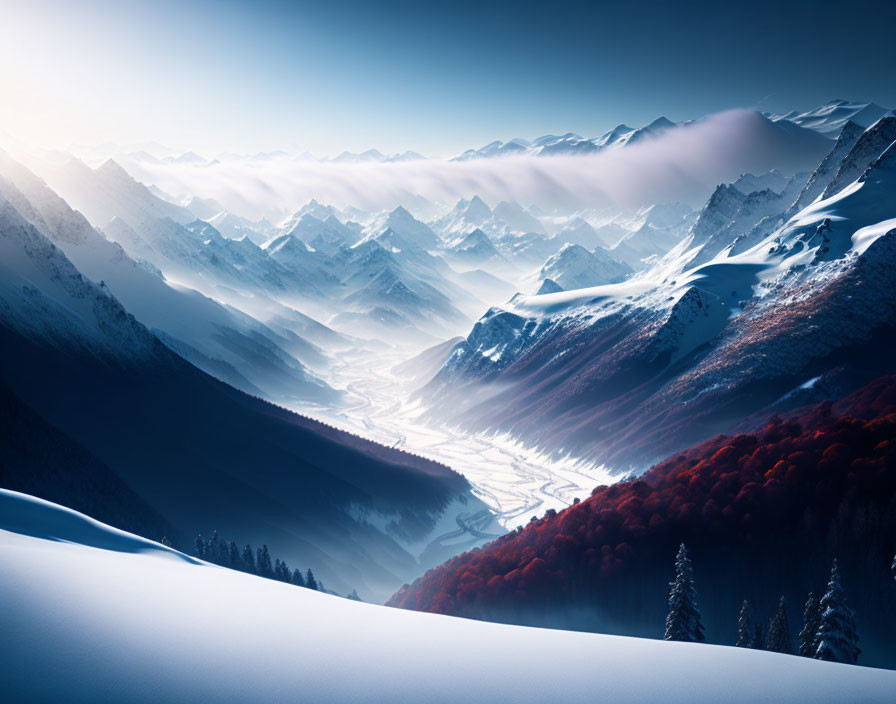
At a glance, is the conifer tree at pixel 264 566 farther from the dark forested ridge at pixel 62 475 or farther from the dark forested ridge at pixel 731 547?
the dark forested ridge at pixel 731 547

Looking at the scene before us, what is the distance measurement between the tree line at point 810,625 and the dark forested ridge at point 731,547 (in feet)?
50.6

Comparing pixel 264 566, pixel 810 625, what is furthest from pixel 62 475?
Answer: pixel 810 625

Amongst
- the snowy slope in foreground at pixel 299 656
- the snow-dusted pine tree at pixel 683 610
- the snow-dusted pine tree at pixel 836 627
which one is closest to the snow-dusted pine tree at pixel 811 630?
the snow-dusted pine tree at pixel 836 627

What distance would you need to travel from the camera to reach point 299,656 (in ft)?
40.2

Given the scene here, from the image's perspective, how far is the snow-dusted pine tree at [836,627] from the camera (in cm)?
3145

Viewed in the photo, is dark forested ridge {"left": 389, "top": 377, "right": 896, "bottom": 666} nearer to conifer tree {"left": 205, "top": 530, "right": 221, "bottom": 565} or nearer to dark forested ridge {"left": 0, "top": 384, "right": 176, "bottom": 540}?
conifer tree {"left": 205, "top": 530, "right": 221, "bottom": 565}

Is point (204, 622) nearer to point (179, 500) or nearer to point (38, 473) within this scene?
point (38, 473)

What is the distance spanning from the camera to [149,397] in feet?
Result: 473

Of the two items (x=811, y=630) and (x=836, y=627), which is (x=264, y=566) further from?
(x=836, y=627)

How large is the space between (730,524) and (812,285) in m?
157

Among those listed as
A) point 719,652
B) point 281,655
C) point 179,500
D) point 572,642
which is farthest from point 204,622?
point 179,500

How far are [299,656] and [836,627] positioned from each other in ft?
107

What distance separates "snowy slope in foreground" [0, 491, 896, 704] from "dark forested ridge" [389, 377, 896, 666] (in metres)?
43.4

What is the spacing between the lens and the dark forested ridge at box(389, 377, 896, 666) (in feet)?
179
